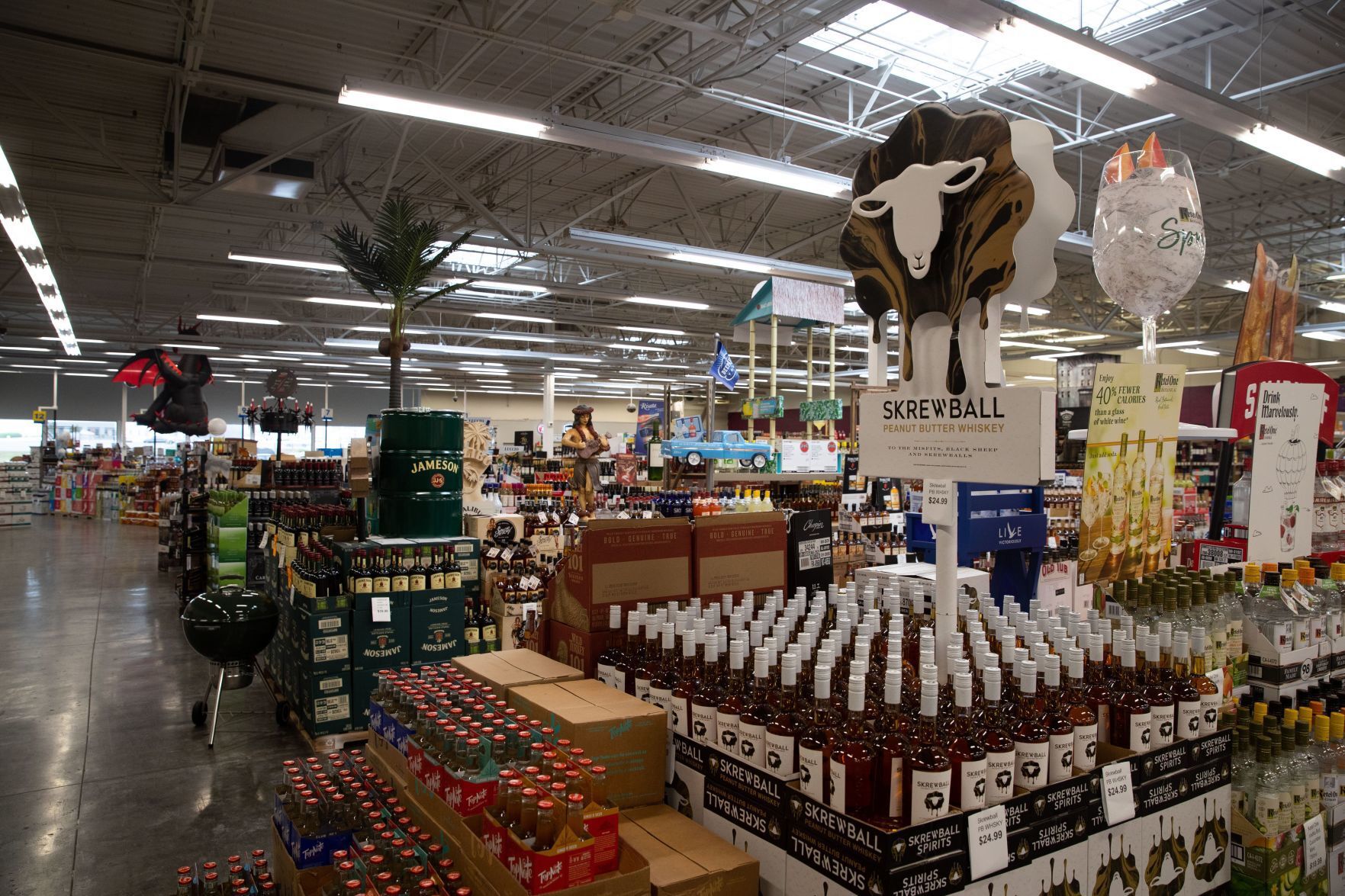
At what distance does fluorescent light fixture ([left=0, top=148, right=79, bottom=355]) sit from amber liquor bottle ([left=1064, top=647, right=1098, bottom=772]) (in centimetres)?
765

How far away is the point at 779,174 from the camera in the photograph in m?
7.36

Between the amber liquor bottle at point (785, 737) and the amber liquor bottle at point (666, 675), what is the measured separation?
12.4 inches

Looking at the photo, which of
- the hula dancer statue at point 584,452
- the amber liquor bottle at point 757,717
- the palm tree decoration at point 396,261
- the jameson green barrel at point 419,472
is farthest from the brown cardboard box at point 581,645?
the hula dancer statue at point 584,452

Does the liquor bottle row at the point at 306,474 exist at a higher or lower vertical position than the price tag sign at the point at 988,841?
higher

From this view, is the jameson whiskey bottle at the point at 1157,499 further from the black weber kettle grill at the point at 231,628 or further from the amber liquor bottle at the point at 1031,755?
the black weber kettle grill at the point at 231,628

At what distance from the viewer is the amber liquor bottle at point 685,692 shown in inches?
76.6

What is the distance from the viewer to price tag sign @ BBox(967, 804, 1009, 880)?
1532 mm

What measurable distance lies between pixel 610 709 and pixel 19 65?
9134mm

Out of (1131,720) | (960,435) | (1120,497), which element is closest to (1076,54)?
(1120,497)

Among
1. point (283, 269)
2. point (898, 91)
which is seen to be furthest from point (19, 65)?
point (898, 91)

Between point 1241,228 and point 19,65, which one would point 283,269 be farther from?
point 1241,228

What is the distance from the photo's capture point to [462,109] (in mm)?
6148

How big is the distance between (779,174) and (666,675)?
6101mm

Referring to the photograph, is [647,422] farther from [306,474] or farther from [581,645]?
[581,645]
